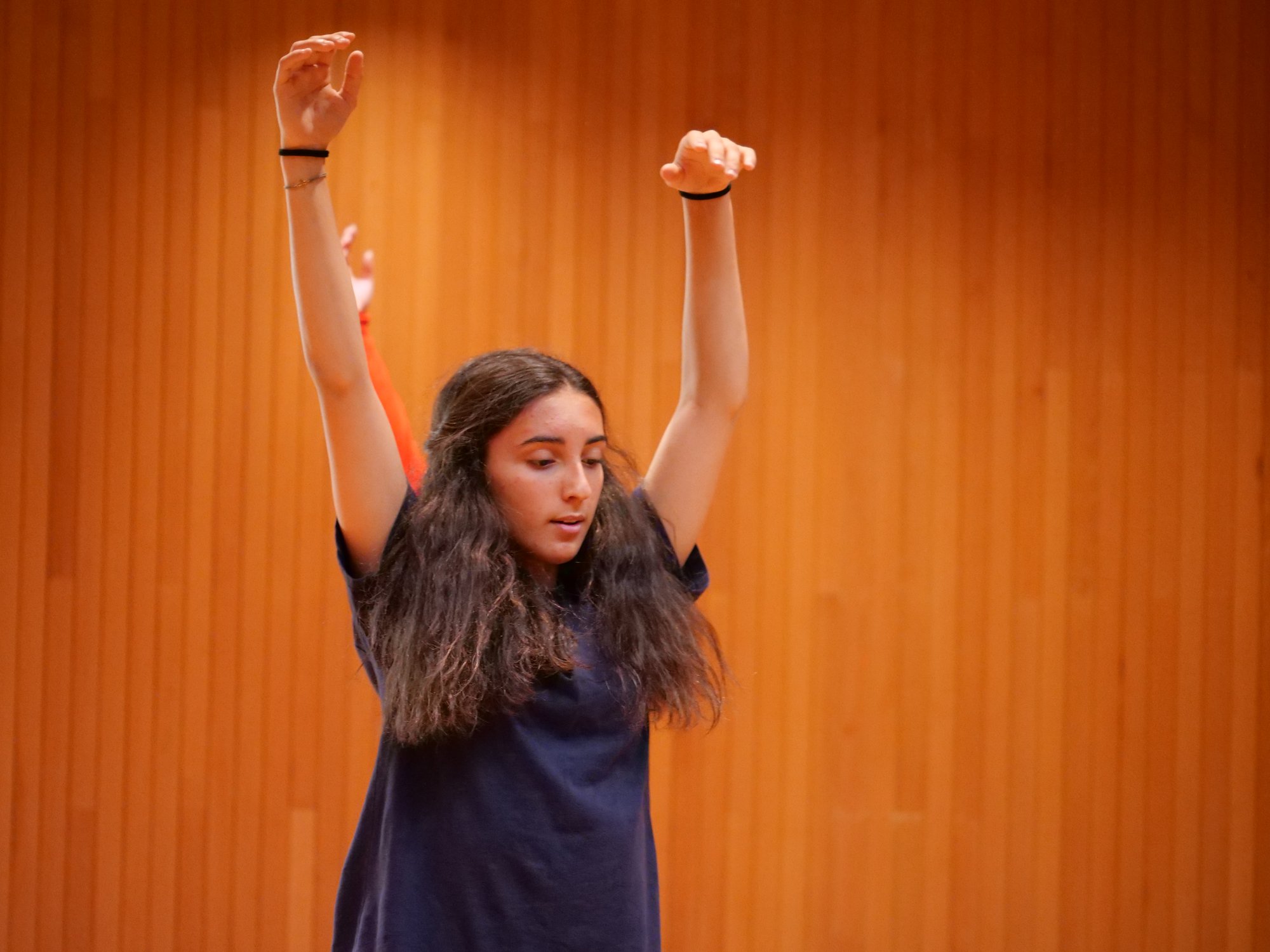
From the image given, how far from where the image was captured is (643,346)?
2.59 meters

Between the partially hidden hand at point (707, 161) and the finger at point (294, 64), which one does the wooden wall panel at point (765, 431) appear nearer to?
the partially hidden hand at point (707, 161)

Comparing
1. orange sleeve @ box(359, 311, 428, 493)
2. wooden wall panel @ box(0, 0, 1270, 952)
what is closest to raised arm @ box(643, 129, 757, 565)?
orange sleeve @ box(359, 311, 428, 493)

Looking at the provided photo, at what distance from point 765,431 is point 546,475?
152cm

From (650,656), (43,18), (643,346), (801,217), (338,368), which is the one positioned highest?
(43,18)

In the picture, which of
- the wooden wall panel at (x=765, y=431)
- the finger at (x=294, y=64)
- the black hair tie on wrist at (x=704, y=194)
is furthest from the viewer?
the wooden wall panel at (x=765, y=431)

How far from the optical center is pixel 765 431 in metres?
2.60

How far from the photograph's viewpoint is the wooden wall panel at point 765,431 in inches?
99.3

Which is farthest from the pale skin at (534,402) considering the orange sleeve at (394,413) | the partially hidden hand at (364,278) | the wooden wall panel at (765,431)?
the wooden wall panel at (765,431)

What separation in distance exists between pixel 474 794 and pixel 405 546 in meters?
0.23

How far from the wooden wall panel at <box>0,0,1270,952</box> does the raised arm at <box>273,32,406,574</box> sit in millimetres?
1464

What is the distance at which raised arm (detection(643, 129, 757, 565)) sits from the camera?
127 centimetres

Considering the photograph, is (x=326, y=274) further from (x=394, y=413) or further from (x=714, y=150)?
(x=394, y=413)

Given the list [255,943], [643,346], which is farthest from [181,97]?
[255,943]

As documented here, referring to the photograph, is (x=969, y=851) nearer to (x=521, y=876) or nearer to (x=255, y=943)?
(x=255, y=943)
